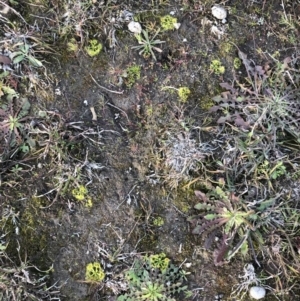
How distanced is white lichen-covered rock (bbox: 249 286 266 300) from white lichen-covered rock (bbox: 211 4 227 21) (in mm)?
1939

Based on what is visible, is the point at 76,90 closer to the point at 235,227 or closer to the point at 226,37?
the point at 226,37

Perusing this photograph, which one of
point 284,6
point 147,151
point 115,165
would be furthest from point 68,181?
point 284,6

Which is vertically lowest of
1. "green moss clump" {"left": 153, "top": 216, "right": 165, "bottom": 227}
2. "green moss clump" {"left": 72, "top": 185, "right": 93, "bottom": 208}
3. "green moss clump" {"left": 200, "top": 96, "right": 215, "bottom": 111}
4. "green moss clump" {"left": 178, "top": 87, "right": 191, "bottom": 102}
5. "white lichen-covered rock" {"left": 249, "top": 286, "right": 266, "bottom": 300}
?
"white lichen-covered rock" {"left": 249, "top": 286, "right": 266, "bottom": 300}

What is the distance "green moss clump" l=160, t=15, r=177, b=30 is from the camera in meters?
3.58

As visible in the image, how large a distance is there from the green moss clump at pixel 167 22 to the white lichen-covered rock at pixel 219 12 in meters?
0.29

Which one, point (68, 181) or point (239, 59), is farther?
point (239, 59)

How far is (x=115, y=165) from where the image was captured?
11.3 ft

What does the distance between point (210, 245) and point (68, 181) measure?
42.3 inches

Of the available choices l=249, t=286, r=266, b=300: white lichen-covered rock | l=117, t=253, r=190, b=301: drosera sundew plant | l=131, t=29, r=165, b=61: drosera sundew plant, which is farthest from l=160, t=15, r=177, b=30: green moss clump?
l=249, t=286, r=266, b=300: white lichen-covered rock

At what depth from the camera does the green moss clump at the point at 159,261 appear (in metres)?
3.38

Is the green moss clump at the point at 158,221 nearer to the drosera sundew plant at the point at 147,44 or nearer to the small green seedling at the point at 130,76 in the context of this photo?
the small green seedling at the point at 130,76

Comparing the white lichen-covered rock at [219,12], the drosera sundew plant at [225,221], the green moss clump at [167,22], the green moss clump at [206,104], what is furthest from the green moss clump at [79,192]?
the white lichen-covered rock at [219,12]

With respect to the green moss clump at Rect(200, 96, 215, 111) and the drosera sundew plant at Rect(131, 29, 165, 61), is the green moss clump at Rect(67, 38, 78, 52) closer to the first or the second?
the drosera sundew plant at Rect(131, 29, 165, 61)

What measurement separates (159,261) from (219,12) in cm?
183
